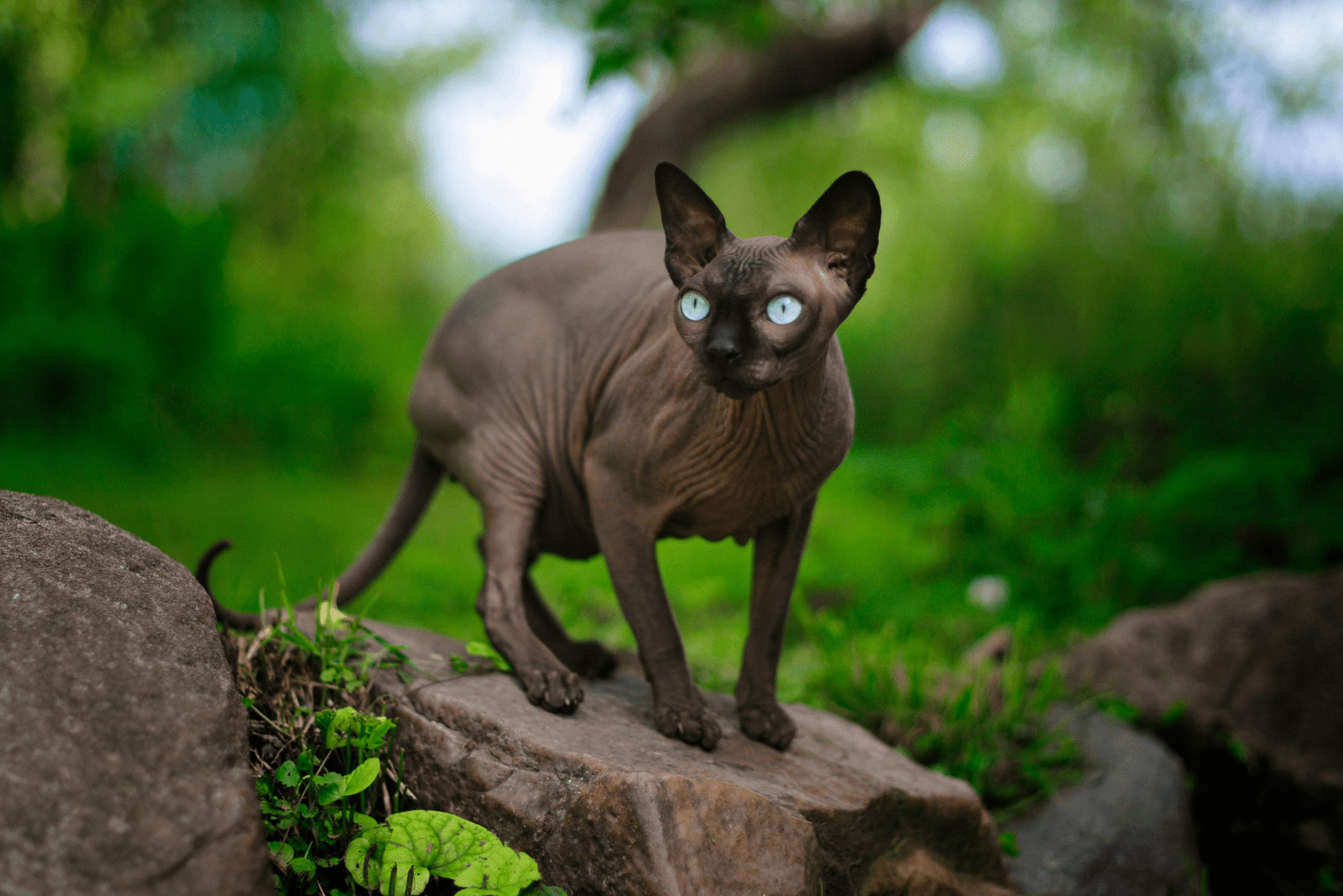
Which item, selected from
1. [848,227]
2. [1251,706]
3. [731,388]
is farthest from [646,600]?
[1251,706]

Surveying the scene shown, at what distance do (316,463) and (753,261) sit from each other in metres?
5.28

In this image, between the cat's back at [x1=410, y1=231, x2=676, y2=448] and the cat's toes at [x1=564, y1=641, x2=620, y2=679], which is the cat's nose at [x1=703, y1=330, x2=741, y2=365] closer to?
the cat's back at [x1=410, y1=231, x2=676, y2=448]

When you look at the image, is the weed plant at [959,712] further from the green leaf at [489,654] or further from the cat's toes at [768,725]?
the green leaf at [489,654]

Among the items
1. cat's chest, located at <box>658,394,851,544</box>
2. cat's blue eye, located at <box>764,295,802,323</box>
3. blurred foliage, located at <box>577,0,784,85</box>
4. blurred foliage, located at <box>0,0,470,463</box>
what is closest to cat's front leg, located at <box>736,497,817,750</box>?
cat's chest, located at <box>658,394,851,544</box>

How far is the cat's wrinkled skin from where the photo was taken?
1714 millimetres

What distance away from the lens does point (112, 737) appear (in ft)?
4.50

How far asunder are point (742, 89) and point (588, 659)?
4934 mm

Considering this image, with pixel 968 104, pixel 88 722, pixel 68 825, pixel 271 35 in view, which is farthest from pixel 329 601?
pixel 968 104

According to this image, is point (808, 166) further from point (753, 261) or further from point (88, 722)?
point (88, 722)

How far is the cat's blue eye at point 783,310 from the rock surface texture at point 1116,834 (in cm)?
181

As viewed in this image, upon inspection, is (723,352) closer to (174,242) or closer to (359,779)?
(359,779)

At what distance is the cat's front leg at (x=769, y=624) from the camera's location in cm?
224

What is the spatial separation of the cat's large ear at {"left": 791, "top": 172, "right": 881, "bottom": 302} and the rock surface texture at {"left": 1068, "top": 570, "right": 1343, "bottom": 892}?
8.46 ft

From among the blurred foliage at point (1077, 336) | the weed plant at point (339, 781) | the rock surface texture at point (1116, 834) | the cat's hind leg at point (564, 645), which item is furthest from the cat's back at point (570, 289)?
the blurred foliage at point (1077, 336)
